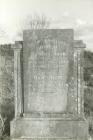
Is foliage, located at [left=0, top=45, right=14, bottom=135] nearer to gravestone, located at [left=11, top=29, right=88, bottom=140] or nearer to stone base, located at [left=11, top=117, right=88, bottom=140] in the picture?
stone base, located at [left=11, top=117, right=88, bottom=140]

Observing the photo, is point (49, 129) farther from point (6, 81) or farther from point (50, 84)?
point (6, 81)

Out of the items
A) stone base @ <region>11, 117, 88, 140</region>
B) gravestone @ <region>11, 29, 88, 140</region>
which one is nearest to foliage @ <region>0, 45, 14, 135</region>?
stone base @ <region>11, 117, 88, 140</region>

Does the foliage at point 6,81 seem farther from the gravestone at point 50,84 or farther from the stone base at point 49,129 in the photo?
the gravestone at point 50,84

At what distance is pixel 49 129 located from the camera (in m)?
3.59

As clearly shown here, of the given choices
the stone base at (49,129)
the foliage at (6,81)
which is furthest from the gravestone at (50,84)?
the foliage at (6,81)

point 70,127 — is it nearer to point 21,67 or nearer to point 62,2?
point 21,67

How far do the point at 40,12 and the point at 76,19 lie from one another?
912 mm

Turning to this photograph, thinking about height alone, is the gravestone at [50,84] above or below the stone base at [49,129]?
above

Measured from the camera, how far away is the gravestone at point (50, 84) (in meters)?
3.57

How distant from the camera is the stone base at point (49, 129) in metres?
3.54

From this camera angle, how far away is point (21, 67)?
369 cm

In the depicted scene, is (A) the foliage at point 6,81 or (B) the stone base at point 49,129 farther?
(A) the foliage at point 6,81

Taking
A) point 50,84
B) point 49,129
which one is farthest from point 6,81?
point 49,129

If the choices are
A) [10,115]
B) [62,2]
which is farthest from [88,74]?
[10,115]
